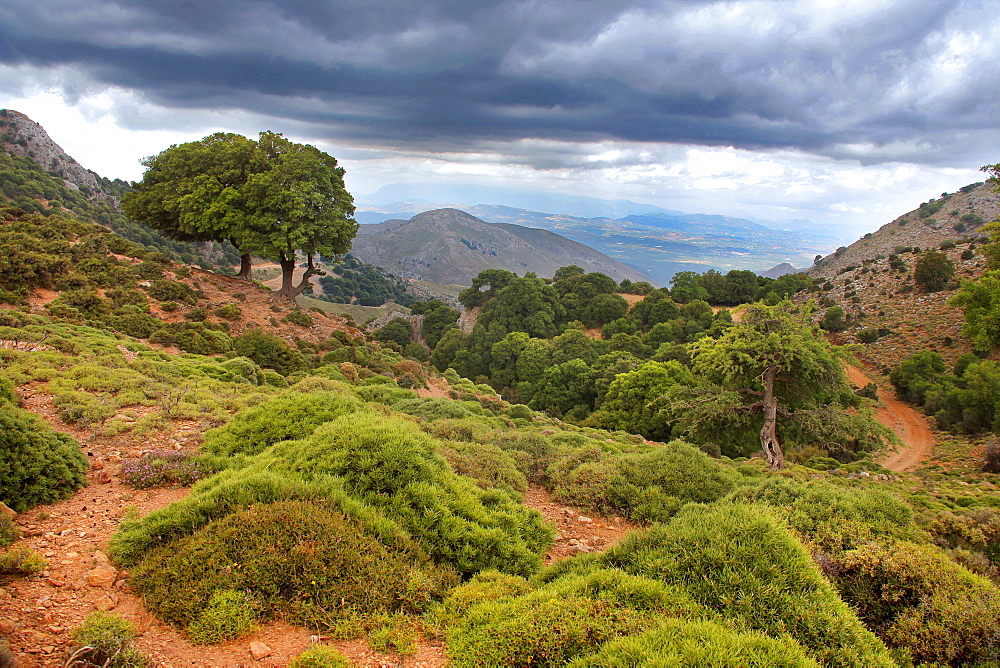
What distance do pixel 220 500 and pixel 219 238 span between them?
2409 centimetres

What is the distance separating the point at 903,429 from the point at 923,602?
24734 millimetres

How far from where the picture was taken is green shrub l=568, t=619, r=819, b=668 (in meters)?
3.21

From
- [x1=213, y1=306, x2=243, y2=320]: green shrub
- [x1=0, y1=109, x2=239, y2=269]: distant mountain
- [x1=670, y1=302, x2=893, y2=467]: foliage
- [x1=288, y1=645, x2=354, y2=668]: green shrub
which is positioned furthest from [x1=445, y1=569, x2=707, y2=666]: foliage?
[x1=0, y1=109, x2=239, y2=269]: distant mountain

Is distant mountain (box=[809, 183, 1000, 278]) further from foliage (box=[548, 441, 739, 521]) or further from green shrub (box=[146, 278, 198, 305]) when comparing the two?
green shrub (box=[146, 278, 198, 305])

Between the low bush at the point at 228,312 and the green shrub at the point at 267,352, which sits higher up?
the low bush at the point at 228,312

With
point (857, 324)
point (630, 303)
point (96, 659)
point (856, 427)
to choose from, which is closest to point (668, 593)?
point (96, 659)

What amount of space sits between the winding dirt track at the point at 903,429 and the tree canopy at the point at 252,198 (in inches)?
1006

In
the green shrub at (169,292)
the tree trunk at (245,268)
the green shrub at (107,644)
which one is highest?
the tree trunk at (245,268)

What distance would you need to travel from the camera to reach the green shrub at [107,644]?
346 centimetres

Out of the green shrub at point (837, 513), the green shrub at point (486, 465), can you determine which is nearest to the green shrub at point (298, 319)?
the green shrub at point (486, 465)

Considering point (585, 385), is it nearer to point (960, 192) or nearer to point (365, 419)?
point (365, 419)

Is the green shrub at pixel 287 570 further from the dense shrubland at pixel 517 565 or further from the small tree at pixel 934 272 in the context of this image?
the small tree at pixel 934 272

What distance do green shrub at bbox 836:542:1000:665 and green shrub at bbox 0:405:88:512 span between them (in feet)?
29.4

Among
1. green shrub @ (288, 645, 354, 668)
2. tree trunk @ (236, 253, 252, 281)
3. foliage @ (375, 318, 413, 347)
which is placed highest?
tree trunk @ (236, 253, 252, 281)
